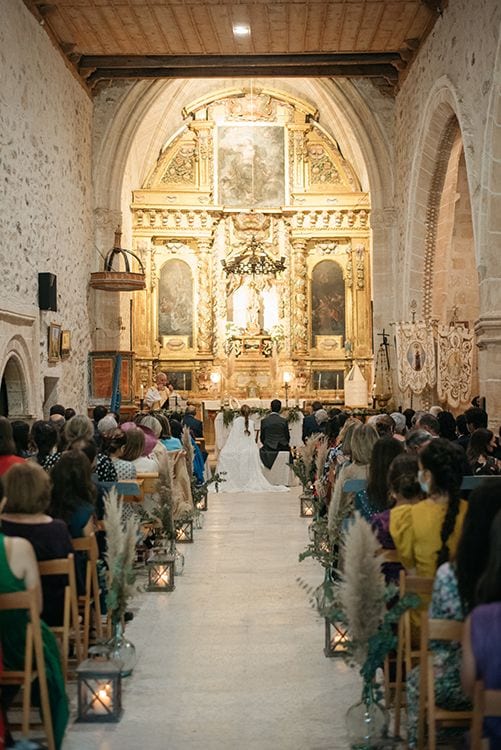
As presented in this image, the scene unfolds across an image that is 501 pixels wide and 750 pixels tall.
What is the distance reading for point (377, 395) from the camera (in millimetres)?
18734

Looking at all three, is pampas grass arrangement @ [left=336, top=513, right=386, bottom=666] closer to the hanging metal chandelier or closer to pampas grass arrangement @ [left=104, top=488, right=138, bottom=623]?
pampas grass arrangement @ [left=104, top=488, right=138, bottom=623]

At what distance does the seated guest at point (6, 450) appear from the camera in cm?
634

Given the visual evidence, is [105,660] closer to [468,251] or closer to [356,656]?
[356,656]

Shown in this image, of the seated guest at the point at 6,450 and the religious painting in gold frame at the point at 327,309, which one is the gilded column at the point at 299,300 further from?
the seated guest at the point at 6,450

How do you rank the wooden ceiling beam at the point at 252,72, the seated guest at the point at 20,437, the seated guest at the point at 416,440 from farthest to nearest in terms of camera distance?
the wooden ceiling beam at the point at 252,72 < the seated guest at the point at 20,437 < the seated guest at the point at 416,440

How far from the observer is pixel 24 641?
4.00 metres

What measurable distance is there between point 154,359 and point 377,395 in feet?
21.2

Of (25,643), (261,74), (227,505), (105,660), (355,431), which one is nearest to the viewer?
(25,643)

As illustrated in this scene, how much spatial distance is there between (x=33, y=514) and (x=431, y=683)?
6.40 feet

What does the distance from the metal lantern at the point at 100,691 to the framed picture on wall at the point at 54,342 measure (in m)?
10.9

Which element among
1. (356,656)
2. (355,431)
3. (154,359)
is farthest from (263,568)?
(154,359)

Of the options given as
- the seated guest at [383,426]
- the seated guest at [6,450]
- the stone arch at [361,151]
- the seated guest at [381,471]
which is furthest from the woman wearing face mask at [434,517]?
the stone arch at [361,151]

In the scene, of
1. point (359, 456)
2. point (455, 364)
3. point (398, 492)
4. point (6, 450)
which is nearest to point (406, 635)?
point (398, 492)

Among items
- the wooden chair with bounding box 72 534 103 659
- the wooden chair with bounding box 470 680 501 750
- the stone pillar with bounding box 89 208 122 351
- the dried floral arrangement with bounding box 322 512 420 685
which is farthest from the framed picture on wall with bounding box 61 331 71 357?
the wooden chair with bounding box 470 680 501 750
